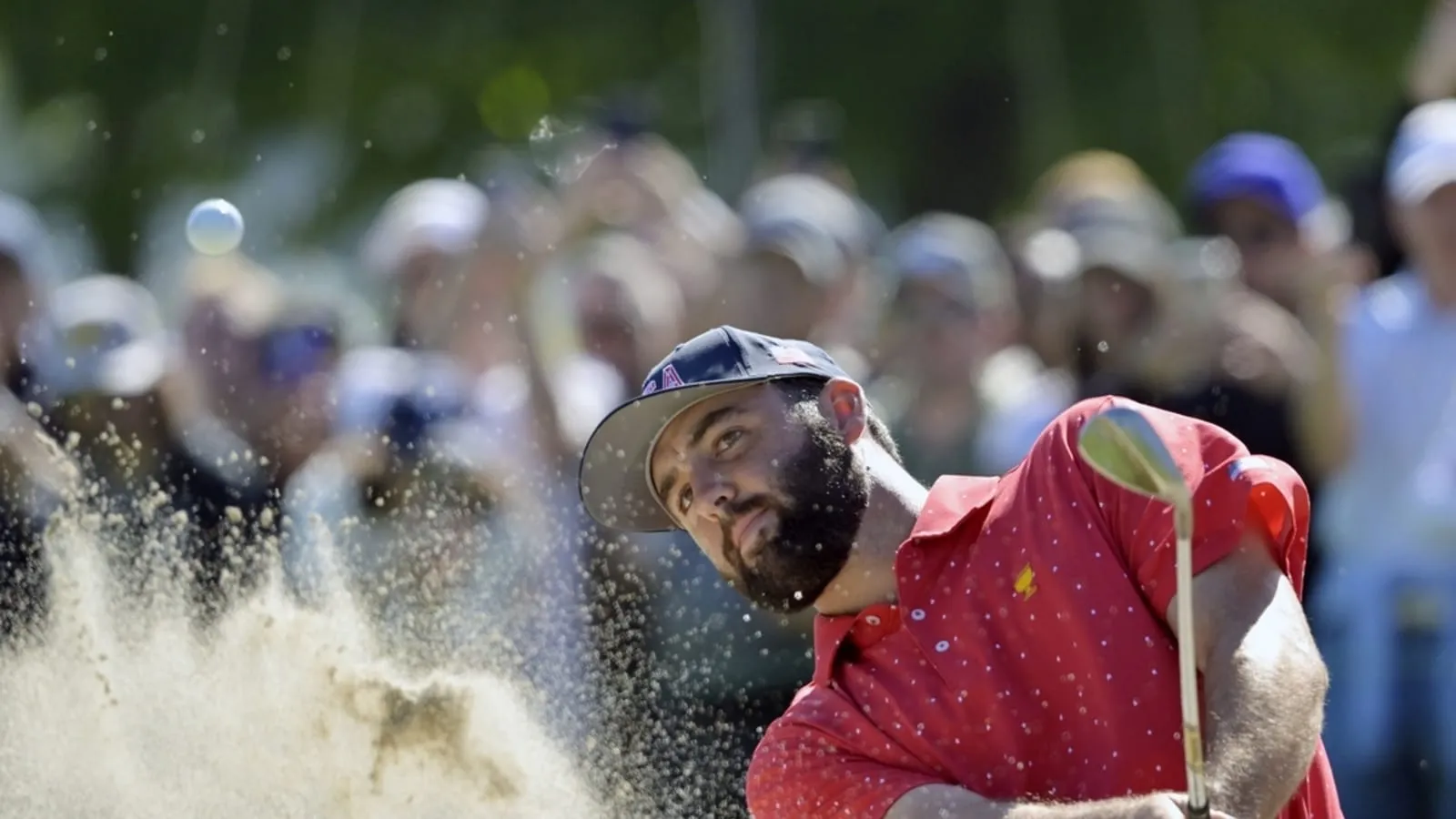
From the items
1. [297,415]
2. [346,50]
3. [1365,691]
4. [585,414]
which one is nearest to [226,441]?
[297,415]

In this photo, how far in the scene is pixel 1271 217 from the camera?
6328 mm

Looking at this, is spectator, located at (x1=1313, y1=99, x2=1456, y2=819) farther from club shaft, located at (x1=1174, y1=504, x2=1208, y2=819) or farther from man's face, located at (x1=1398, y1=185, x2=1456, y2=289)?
club shaft, located at (x1=1174, y1=504, x2=1208, y2=819)

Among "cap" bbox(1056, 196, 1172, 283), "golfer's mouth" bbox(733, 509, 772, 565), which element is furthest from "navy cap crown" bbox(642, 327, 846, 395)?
"cap" bbox(1056, 196, 1172, 283)

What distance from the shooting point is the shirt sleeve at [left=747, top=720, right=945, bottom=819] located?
3352 mm

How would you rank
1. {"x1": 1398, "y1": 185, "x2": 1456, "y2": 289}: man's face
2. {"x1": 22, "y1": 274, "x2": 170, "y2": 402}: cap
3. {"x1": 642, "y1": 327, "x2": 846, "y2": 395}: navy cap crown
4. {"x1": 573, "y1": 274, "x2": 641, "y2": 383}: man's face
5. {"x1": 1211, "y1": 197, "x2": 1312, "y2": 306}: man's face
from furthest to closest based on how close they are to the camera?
1. {"x1": 22, "y1": 274, "x2": 170, "y2": 402}: cap
2. {"x1": 573, "y1": 274, "x2": 641, "y2": 383}: man's face
3. {"x1": 1211, "y1": 197, "x2": 1312, "y2": 306}: man's face
4. {"x1": 1398, "y1": 185, "x2": 1456, "y2": 289}: man's face
5. {"x1": 642, "y1": 327, "x2": 846, "y2": 395}: navy cap crown

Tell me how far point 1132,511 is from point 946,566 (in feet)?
1.05

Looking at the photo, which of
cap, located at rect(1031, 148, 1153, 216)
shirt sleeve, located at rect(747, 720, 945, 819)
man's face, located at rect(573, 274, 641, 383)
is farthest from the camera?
cap, located at rect(1031, 148, 1153, 216)

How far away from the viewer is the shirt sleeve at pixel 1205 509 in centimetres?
327

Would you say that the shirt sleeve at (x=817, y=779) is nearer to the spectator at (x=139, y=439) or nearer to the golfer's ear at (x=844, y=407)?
the golfer's ear at (x=844, y=407)

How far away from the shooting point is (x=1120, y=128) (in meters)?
10.2

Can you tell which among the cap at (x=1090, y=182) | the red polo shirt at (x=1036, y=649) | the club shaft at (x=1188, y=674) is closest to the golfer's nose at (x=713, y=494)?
the red polo shirt at (x=1036, y=649)

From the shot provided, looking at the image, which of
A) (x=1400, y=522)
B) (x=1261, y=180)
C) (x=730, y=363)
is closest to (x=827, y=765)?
(x=730, y=363)

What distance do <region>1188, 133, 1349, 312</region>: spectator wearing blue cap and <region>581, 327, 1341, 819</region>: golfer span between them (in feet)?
9.02

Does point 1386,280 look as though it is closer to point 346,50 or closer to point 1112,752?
point 1112,752
